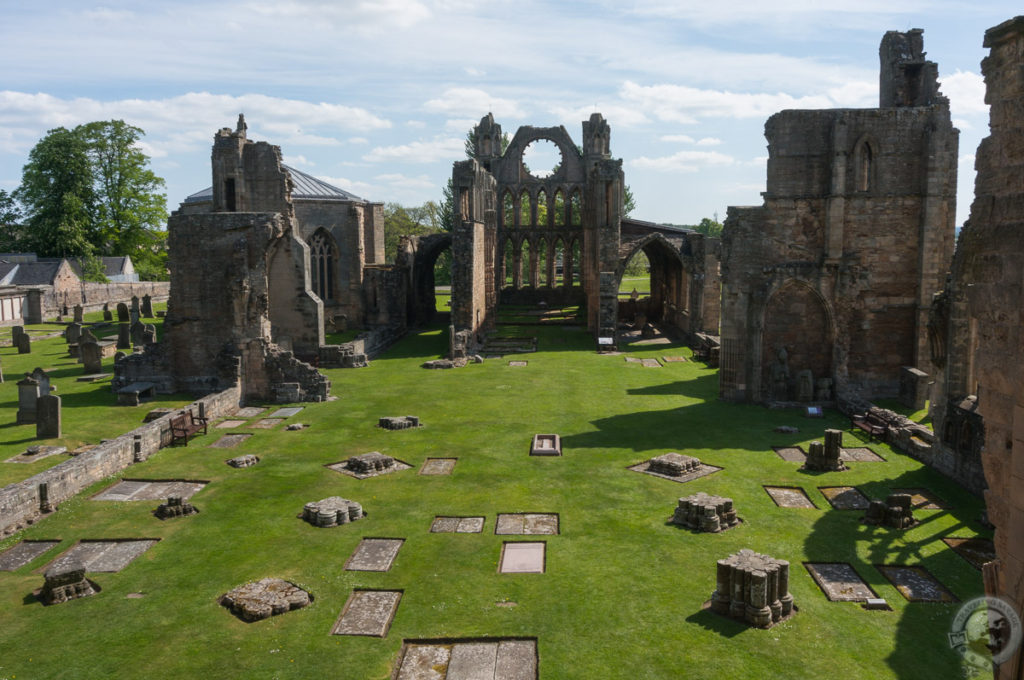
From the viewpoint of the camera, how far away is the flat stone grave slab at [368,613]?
9.78m

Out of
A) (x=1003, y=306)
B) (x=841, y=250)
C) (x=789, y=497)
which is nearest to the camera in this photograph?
(x=1003, y=306)

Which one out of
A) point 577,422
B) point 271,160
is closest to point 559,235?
point 271,160

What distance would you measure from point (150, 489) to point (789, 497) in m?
12.6

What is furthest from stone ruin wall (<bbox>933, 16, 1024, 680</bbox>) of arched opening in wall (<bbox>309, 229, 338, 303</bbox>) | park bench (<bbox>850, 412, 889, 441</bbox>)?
arched opening in wall (<bbox>309, 229, 338, 303</bbox>)

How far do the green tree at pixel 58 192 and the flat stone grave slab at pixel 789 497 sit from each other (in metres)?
52.2

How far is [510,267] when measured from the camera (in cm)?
5712

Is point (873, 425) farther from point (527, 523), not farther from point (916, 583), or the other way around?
point (527, 523)

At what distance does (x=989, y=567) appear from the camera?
6.71 m

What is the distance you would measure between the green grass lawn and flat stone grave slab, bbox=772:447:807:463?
0.87 feet

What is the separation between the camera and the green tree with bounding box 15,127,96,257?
52625mm

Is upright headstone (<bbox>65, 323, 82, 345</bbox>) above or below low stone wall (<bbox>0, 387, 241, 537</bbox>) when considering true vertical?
above

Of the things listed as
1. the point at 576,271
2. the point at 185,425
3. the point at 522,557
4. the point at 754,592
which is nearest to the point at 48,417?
the point at 185,425

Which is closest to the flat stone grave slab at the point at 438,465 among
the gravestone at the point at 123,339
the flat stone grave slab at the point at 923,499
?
the flat stone grave slab at the point at 923,499

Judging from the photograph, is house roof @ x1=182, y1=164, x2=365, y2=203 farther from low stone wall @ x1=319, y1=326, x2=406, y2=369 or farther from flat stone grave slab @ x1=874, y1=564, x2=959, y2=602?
flat stone grave slab @ x1=874, y1=564, x2=959, y2=602
